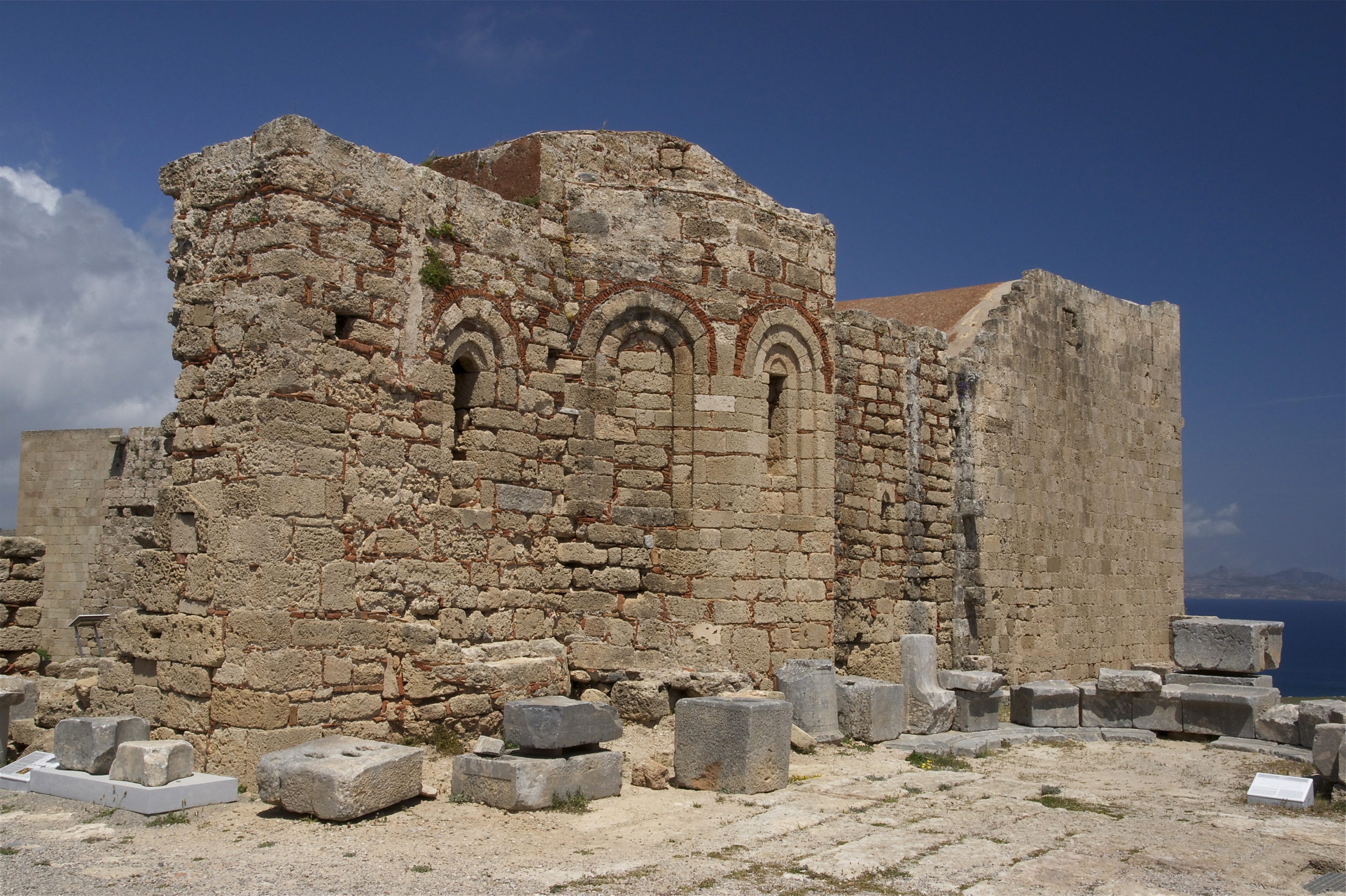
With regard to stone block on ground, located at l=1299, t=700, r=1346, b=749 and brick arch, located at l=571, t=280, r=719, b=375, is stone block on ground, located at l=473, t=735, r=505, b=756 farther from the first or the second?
stone block on ground, located at l=1299, t=700, r=1346, b=749

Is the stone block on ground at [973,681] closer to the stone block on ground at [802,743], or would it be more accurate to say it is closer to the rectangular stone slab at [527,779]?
the stone block on ground at [802,743]

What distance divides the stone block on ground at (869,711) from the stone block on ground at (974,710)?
111 cm

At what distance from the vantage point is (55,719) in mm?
8773

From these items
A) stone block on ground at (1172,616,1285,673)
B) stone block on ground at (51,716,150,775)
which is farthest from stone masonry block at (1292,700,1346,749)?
stone block on ground at (51,716,150,775)

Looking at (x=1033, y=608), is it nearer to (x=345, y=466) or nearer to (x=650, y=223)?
(x=650, y=223)

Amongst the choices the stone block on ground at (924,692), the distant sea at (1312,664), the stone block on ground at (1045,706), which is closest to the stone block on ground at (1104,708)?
the stone block on ground at (1045,706)

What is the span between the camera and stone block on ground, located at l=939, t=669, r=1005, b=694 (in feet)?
37.0

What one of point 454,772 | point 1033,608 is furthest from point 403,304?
point 1033,608

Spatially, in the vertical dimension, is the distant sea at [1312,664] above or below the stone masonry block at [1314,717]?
below

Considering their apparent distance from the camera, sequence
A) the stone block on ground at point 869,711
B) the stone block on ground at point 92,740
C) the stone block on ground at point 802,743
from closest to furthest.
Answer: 1. the stone block on ground at point 92,740
2. the stone block on ground at point 802,743
3. the stone block on ground at point 869,711

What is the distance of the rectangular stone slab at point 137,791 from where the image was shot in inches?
267

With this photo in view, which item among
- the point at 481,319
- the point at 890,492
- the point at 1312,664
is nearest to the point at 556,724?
the point at 481,319

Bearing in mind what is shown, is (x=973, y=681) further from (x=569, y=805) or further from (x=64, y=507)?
(x=64, y=507)

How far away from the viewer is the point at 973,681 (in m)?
11.3
